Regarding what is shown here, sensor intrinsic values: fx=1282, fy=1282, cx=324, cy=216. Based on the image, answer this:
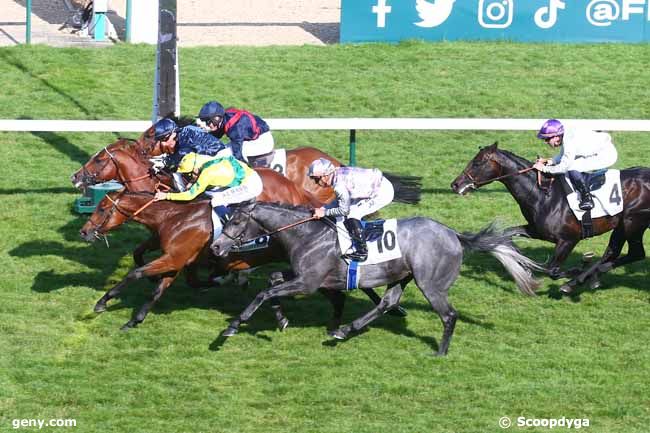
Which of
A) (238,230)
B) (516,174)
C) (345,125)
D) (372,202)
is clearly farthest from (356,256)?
(345,125)

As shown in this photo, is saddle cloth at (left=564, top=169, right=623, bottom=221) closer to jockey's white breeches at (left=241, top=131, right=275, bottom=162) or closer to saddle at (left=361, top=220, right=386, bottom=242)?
saddle at (left=361, top=220, right=386, bottom=242)

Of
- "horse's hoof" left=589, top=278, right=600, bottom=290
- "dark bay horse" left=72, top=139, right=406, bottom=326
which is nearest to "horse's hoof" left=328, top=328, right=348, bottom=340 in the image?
"dark bay horse" left=72, top=139, right=406, bottom=326

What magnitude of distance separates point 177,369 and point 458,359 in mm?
2144

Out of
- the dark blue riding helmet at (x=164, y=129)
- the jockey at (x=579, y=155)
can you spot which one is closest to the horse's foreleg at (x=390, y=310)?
the jockey at (x=579, y=155)

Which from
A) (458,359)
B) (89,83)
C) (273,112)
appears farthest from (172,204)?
(89,83)

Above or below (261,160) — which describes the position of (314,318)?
below

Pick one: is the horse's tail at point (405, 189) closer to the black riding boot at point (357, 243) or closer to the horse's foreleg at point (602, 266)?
the horse's foreleg at point (602, 266)

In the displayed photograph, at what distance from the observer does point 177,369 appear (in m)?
9.59

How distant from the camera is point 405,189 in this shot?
11656 millimetres

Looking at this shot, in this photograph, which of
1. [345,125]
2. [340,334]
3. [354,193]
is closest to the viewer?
[340,334]

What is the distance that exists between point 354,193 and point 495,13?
8.87 metres

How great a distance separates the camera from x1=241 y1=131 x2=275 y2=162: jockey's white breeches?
11.8m

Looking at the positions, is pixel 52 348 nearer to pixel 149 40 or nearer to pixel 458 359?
pixel 458 359

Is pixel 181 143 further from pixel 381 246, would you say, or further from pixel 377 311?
pixel 377 311
